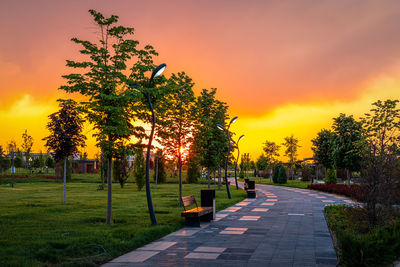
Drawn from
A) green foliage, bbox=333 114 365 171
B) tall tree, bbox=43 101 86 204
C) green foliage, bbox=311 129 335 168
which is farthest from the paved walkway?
green foliage, bbox=311 129 335 168

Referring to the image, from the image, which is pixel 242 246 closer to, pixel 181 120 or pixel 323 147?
pixel 181 120

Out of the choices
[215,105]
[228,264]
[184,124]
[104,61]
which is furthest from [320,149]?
[228,264]

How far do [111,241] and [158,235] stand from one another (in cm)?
174

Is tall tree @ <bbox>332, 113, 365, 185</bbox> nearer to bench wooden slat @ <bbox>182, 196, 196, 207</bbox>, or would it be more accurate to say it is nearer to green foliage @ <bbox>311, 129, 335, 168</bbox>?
green foliage @ <bbox>311, 129, 335, 168</bbox>

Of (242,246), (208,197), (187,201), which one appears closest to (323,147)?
(208,197)

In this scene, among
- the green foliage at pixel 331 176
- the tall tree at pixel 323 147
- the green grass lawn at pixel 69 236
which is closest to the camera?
the green grass lawn at pixel 69 236

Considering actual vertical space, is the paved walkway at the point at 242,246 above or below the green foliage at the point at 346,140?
below

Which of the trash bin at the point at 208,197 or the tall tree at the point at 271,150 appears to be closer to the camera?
the trash bin at the point at 208,197

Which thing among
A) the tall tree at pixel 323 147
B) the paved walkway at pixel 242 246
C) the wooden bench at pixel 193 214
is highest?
the tall tree at pixel 323 147

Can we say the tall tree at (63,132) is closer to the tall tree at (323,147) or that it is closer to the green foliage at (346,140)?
the green foliage at (346,140)

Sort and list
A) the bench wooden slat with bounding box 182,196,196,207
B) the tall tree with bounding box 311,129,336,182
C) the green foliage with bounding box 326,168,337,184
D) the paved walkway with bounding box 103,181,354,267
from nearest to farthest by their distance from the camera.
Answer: the paved walkway with bounding box 103,181,354,267 < the bench wooden slat with bounding box 182,196,196,207 < the tall tree with bounding box 311,129,336,182 < the green foliage with bounding box 326,168,337,184

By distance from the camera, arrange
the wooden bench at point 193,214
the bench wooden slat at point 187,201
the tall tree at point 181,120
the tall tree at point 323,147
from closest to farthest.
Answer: the wooden bench at point 193,214 < the bench wooden slat at point 187,201 < the tall tree at point 181,120 < the tall tree at point 323,147

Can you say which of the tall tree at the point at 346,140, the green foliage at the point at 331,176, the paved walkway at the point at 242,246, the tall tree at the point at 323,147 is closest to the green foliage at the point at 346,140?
the tall tree at the point at 346,140

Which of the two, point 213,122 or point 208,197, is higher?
point 213,122
